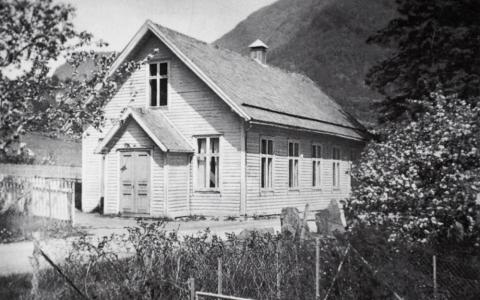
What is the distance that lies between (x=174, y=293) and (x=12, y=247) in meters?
6.79

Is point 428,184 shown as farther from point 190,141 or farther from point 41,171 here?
point 41,171

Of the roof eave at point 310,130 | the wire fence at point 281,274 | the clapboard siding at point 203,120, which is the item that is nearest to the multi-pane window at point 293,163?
the roof eave at point 310,130

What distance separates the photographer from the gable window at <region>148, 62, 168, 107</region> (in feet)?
70.1

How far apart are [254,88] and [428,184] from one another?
1215 centimetres

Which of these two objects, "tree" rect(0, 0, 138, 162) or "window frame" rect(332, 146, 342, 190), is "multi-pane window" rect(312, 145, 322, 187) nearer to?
"window frame" rect(332, 146, 342, 190)

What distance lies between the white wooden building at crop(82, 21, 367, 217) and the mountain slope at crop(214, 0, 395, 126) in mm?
56631

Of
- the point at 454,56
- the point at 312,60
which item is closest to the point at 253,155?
the point at 454,56

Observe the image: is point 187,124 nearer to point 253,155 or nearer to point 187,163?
point 187,163

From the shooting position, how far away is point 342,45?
9212 centimetres

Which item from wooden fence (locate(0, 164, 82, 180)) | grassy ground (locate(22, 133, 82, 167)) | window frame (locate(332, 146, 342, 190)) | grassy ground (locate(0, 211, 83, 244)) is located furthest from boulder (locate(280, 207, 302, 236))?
grassy ground (locate(22, 133, 82, 167))

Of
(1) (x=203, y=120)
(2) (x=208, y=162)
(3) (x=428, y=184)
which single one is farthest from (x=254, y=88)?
(3) (x=428, y=184)

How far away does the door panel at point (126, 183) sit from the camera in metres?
20.1

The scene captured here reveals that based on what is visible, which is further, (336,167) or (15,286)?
(336,167)

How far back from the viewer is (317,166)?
25.6 metres
